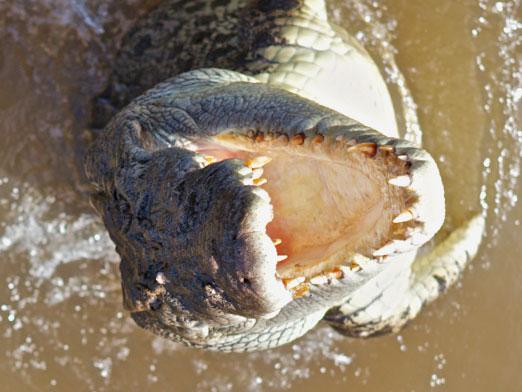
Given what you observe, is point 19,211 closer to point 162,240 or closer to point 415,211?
point 162,240

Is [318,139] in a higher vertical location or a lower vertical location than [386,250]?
higher

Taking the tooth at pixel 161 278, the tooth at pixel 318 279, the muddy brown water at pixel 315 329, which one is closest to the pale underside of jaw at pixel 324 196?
the tooth at pixel 318 279

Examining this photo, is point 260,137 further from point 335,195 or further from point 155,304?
point 155,304

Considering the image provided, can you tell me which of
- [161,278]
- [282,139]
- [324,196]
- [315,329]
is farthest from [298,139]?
[315,329]

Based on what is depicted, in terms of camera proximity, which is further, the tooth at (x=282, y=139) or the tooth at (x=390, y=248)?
the tooth at (x=282, y=139)

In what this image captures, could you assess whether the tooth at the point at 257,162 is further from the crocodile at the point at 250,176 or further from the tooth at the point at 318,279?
the tooth at the point at 318,279

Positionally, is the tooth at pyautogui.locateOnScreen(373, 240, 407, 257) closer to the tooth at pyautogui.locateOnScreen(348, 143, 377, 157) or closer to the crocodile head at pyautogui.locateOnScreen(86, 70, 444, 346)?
the crocodile head at pyautogui.locateOnScreen(86, 70, 444, 346)

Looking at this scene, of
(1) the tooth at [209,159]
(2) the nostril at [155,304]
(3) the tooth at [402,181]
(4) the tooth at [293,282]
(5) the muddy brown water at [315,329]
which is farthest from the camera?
(5) the muddy brown water at [315,329]

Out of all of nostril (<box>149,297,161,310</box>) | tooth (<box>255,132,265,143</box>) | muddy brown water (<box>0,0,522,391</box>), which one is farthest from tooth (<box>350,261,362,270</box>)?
muddy brown water (<box>0,0,522,391</box>)
